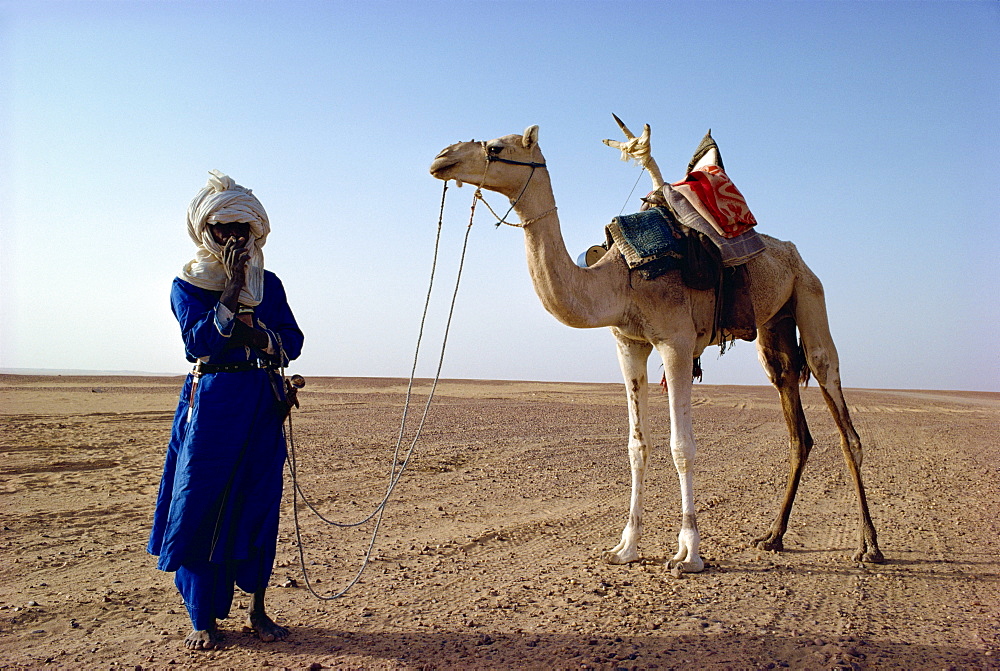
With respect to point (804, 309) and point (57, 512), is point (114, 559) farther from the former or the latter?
point (804, 309)

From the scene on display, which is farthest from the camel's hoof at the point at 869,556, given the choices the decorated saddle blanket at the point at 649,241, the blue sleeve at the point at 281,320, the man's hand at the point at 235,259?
the man's hand at the point at 235,259

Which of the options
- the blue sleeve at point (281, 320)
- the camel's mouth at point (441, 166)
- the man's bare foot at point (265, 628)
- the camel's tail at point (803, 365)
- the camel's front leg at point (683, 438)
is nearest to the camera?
the man's bare foot at point (265, 628)

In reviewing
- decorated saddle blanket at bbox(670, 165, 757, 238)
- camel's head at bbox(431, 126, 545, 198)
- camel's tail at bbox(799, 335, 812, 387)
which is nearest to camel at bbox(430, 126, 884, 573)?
camel's head at bbox(431, 126, 545, 198)

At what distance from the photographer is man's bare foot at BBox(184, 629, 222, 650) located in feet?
13.0

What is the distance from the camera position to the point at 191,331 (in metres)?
3.93

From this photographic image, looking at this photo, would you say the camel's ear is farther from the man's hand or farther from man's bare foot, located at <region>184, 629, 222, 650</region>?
man's bare foot, located at <region>184, 629, 222, 650</region>

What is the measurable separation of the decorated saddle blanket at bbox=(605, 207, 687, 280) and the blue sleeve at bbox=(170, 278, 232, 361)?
127 inches

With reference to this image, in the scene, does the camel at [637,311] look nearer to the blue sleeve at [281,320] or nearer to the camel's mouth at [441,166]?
the camel's mouth at [441,166]

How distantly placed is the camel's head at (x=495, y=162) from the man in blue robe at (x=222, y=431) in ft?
4.94

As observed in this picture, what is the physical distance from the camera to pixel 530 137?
5492 mm

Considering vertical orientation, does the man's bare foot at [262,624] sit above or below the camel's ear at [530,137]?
below

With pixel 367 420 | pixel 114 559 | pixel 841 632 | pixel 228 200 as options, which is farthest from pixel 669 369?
pixel 367 420

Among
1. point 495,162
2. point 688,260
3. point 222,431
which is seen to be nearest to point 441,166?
point 495,162

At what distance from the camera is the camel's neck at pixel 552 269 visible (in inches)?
216
